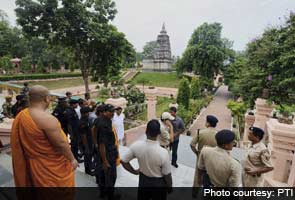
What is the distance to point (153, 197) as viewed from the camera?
7.14ft

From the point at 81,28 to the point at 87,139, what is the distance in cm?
886

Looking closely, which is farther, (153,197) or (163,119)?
(163,119)

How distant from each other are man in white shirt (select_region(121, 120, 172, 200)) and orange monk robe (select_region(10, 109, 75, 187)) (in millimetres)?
703

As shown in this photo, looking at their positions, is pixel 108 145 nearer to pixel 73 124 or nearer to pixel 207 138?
pixel 73 124

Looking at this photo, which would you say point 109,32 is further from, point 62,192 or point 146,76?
point 146,76

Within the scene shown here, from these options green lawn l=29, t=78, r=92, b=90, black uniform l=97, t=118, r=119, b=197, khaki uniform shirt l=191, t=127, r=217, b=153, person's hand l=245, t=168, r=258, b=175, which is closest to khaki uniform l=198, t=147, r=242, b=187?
person's hand l=245, t=168, r=258, b=175

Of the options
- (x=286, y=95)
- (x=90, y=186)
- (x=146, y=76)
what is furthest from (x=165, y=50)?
(x=90, y=186)

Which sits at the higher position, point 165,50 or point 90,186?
point 165,50

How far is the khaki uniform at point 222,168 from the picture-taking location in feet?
6.53

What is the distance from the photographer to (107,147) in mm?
2682

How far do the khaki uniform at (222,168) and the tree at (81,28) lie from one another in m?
10.1

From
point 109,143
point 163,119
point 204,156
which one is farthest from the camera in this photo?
point 163,119

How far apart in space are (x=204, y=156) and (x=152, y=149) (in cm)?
57

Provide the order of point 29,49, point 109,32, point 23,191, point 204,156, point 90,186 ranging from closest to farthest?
point 23,191 → point 204,156 → point 90,186 → point 109,32 → point 29,49
